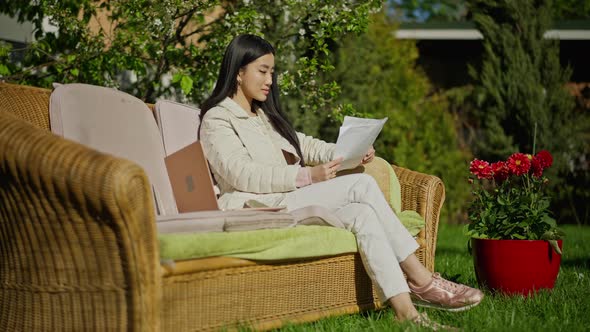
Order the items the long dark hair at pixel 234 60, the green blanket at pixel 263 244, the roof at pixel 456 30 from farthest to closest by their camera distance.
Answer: the roof at pixel 456 30 < the long dark hair at pixel 234 60 < the green blanket at pixel 263 244

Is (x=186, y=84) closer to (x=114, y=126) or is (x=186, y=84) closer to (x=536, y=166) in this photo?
(x=114, y=126)

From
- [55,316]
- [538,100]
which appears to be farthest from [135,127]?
[538,100]

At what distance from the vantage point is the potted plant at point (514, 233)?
381cm

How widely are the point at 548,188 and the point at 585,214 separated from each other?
0.85 meters

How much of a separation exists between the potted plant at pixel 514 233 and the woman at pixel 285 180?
26.9 inches

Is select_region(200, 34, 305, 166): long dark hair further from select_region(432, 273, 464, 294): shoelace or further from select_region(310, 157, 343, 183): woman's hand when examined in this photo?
select_region(432, 273, 464, 294): shoelace

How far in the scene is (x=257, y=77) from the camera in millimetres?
3672

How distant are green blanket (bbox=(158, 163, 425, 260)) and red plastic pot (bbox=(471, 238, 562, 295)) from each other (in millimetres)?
1019

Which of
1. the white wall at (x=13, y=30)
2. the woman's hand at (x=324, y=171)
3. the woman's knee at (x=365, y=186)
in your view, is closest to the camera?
the woman's knee at (x=365, y=186)

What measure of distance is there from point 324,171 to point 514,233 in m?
1.15

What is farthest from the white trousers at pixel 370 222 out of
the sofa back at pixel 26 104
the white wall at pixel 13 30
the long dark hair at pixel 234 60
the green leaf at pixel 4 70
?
the white wall at pixel 13 30

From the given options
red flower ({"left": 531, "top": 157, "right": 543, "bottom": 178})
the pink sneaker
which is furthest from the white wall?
the pink sneaker

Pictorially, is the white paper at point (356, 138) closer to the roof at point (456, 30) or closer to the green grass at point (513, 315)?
the green grass at point (513, 315)

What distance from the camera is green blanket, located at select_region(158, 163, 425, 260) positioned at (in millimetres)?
2471
